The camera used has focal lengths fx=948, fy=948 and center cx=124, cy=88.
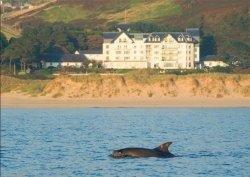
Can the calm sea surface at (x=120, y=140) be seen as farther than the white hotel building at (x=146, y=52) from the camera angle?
No

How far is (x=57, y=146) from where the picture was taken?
3600cm

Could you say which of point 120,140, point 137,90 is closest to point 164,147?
point 120,140

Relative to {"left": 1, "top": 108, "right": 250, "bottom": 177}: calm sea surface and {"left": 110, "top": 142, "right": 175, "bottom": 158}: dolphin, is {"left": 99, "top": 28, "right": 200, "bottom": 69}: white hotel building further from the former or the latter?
{"left": 110, "top": 142, "right": 175, "bottom": 158}: dolphin

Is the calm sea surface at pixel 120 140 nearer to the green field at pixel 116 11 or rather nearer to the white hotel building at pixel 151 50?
the white hotel building at pixel 151 50

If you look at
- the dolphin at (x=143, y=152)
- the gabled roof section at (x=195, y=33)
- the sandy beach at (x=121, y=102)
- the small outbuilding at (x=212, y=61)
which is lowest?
the sandy beach at (x=121, y=102)

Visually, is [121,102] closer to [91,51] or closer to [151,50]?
[151,50]

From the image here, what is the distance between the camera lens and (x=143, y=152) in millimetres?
32688

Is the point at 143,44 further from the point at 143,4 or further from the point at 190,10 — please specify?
the point at 143,4

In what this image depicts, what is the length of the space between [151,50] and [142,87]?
43198 mm

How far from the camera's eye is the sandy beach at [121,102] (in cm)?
6391

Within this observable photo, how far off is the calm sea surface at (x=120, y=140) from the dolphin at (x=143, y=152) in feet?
1.10

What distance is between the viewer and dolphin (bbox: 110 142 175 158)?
32553mm

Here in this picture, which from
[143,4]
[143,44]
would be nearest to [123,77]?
[143,44]

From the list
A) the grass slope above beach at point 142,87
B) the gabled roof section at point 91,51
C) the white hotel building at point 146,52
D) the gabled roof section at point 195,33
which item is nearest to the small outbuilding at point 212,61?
the white hotel building at point 146,52
